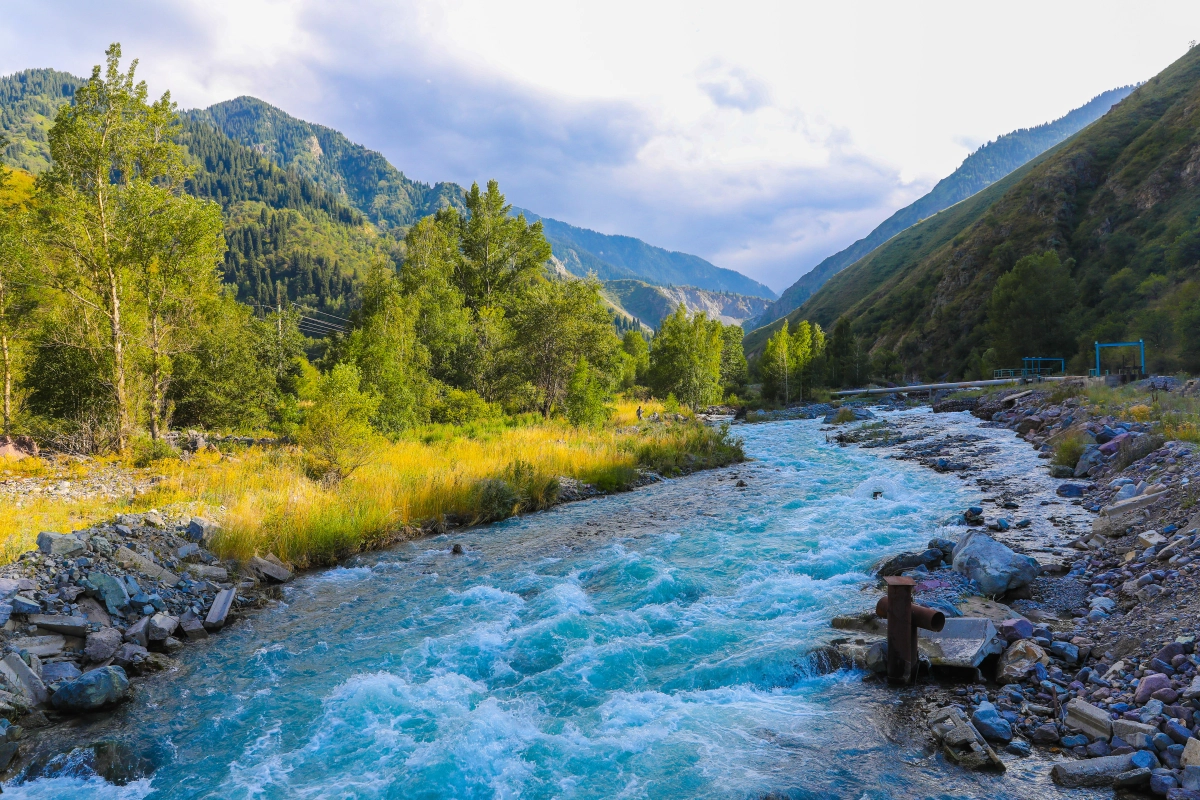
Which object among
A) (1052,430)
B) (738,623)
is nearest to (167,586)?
(738,623)

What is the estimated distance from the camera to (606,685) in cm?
730

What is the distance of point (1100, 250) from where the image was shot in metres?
74.6

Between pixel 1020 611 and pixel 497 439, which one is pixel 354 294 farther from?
pixel 1020 611

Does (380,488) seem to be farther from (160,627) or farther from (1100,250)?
(1100,250)

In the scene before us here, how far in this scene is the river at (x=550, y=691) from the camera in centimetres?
553

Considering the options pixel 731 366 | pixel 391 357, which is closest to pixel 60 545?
pixel 391 357

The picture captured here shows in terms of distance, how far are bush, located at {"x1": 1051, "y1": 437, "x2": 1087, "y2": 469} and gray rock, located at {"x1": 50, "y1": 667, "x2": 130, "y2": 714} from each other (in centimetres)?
2259

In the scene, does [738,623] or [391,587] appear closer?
[738,623]

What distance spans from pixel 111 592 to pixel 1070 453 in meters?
23.8

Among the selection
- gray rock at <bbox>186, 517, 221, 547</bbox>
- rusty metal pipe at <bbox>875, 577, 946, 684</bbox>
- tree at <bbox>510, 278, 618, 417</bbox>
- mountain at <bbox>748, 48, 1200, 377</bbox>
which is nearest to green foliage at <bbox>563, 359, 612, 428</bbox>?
tree at <bbox>510, 278, 618, 417</bbox>

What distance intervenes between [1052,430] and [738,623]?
2355 centimetres

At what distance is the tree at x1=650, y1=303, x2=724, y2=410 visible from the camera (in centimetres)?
5225

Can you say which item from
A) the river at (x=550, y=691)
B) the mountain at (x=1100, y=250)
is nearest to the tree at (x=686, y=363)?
the mountain at (x=1100, y=250)

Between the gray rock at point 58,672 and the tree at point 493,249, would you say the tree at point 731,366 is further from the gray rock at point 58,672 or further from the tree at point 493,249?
the gray rock at point 58,672
